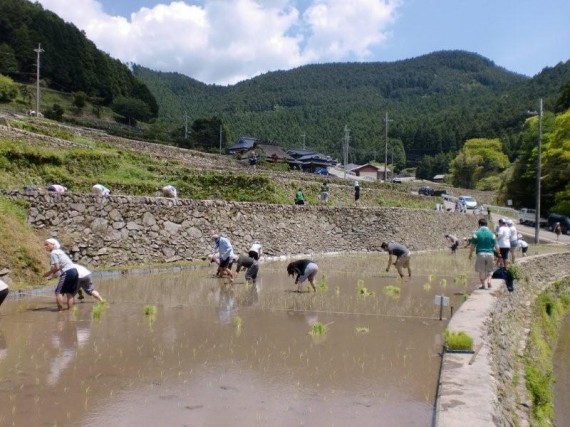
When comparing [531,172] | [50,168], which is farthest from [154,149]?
[531,172]

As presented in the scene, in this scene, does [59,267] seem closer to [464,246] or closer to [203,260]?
[203,260]

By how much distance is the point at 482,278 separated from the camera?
1241cm

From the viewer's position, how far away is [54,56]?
67750mm

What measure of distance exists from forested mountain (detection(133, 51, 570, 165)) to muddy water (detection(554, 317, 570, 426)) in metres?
70.4

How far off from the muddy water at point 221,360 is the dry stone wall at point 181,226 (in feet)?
11.4

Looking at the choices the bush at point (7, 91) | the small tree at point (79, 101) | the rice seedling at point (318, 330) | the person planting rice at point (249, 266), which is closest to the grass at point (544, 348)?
the rice seedling at point (318, 330)

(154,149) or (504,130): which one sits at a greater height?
(504,130)

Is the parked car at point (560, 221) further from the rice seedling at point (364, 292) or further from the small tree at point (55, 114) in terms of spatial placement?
the small tree at point (55, 114)

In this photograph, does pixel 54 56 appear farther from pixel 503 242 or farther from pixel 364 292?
pixel 503 242

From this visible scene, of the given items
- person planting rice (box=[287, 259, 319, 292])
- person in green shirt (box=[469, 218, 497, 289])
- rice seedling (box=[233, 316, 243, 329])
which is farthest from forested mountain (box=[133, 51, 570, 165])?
rice seedling (box=[233, 316, 243, 329])

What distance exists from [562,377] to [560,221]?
101 feet

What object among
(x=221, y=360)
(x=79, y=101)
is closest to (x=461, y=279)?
(x=221, y=360)

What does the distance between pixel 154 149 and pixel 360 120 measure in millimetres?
114157

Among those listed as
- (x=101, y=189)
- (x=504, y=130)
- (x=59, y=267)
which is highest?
(x=504, y=130)
